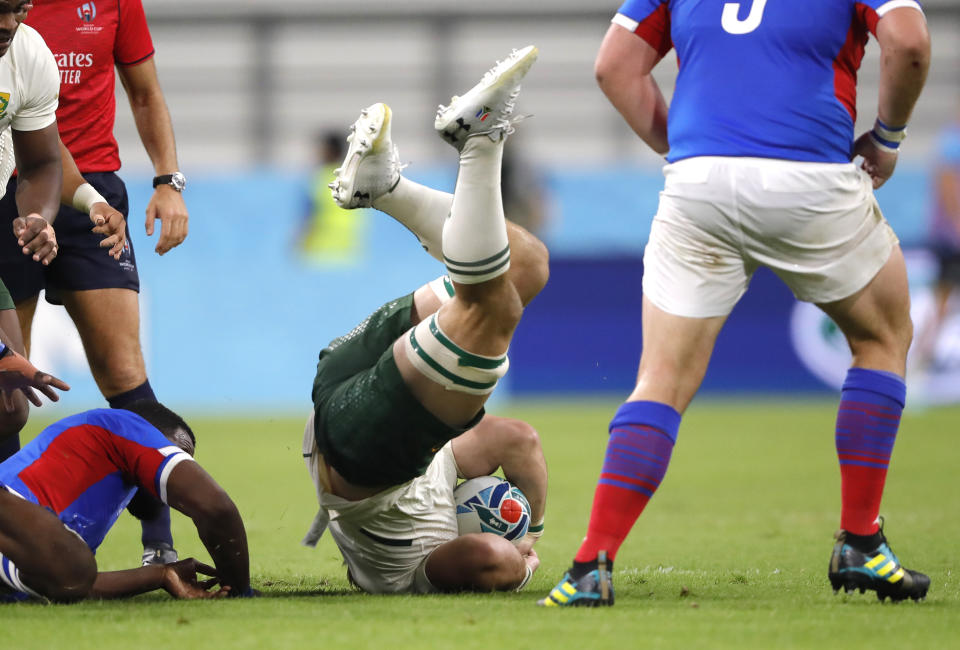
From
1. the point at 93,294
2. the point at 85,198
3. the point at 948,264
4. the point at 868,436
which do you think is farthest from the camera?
the point at 948,264

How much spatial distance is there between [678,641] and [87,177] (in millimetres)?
2989

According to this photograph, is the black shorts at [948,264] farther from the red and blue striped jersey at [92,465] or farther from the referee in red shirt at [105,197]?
the red and blue striped jersey at [92,465]

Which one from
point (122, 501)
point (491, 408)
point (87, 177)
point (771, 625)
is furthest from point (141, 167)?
point (771, 625)

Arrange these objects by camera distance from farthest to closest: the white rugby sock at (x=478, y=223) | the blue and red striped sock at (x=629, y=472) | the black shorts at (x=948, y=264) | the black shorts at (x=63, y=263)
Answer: the black shorts at (x=948, y=264)
the black shorts at (x=63, y=263)
the blue and red striped sock at (x=629, y=472)
the white rugby sock at (x=478, y=223)

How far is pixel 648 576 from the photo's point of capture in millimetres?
4613

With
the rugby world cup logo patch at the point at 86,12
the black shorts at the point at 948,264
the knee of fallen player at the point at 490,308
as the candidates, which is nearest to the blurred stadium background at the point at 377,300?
the black shorts at the point at 948,264

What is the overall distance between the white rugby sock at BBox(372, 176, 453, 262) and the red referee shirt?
4.78 ft

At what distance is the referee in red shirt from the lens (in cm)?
482

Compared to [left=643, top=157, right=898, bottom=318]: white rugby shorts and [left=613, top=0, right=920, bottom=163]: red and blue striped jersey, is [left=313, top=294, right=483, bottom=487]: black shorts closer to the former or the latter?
[left=643, top=157, right=898, bottom=318]: white rugby shorts

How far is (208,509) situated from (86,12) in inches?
84.9

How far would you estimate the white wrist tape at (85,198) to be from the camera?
14.9 ft

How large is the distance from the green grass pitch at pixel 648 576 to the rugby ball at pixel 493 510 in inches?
8.5

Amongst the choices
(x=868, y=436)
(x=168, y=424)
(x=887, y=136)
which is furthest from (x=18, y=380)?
(x=887, y=136)

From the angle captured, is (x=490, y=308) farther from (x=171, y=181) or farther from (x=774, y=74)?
(x=171, y=181)
